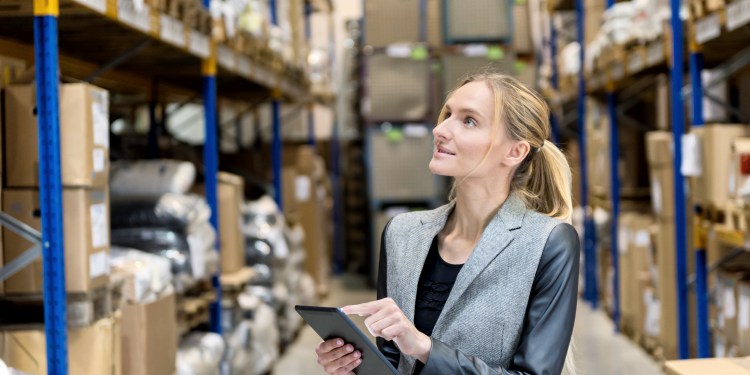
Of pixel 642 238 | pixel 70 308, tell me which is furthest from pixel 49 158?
pixel 642 238

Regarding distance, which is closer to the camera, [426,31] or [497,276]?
[497,276]

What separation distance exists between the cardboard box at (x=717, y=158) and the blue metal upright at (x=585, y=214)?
4.00 metres

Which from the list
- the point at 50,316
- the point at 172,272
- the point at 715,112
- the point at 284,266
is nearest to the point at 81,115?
the point at 50,316

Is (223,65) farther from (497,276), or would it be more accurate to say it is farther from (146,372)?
(497,276)

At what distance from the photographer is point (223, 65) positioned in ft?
18.5

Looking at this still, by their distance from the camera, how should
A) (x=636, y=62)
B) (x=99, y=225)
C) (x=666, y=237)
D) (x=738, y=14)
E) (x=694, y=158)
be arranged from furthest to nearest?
1. (x=636, y=62)
2. (x=666, y=237)
3. (x=694, y=158)
4. (x=738, y=14)
5. (x=99, y=225)

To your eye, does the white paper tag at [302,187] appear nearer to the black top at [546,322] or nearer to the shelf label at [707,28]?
the shelf label at [707,28]

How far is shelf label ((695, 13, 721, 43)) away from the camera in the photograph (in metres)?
4.84

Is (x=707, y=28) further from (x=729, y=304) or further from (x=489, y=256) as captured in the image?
(x=489, y=256)

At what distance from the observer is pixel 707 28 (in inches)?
196

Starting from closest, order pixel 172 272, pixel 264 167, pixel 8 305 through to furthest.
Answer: pixel 8 305 < pixel 172 272 < pixel 264 167

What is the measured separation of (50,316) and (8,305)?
0.53 metres

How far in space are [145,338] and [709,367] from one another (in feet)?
7.56

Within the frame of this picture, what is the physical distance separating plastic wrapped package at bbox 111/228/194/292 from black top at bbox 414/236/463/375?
2.68 m
